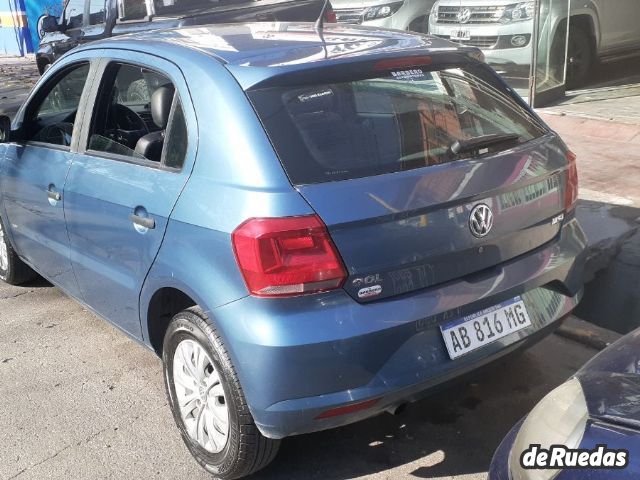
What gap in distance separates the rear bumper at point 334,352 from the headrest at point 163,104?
97cm

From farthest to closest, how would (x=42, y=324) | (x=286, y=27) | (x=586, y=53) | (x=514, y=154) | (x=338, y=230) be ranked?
(x=586, y=53)
(x=42, y=324)
(x=286, y=27)
(x=514, y=154)
(x=338, y=230)

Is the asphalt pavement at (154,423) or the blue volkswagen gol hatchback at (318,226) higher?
the blue volkswagen gol hatchback at (318,226)

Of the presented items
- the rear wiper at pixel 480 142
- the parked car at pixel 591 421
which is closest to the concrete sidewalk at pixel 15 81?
the rear wiper at pixel 480 142

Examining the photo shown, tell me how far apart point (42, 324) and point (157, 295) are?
1.85 meters

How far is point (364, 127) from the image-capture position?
2900 mm

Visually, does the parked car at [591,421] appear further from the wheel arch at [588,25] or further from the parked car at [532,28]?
the wheel arch at [588,25]

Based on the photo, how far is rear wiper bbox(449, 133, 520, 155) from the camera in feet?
9.66

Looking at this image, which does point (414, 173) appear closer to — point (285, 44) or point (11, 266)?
point (285, 44)

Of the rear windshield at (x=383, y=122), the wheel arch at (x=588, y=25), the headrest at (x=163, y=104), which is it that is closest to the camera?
the rear windshield at (x=383, y=122)

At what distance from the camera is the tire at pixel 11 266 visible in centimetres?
509

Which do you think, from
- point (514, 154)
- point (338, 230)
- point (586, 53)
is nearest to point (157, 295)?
point (338, 230)

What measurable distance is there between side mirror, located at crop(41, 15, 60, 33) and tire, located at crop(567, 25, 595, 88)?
7.17 meters

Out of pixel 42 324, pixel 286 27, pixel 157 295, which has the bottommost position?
pixel 42 324

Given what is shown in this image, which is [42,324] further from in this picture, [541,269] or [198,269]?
[541,269]
